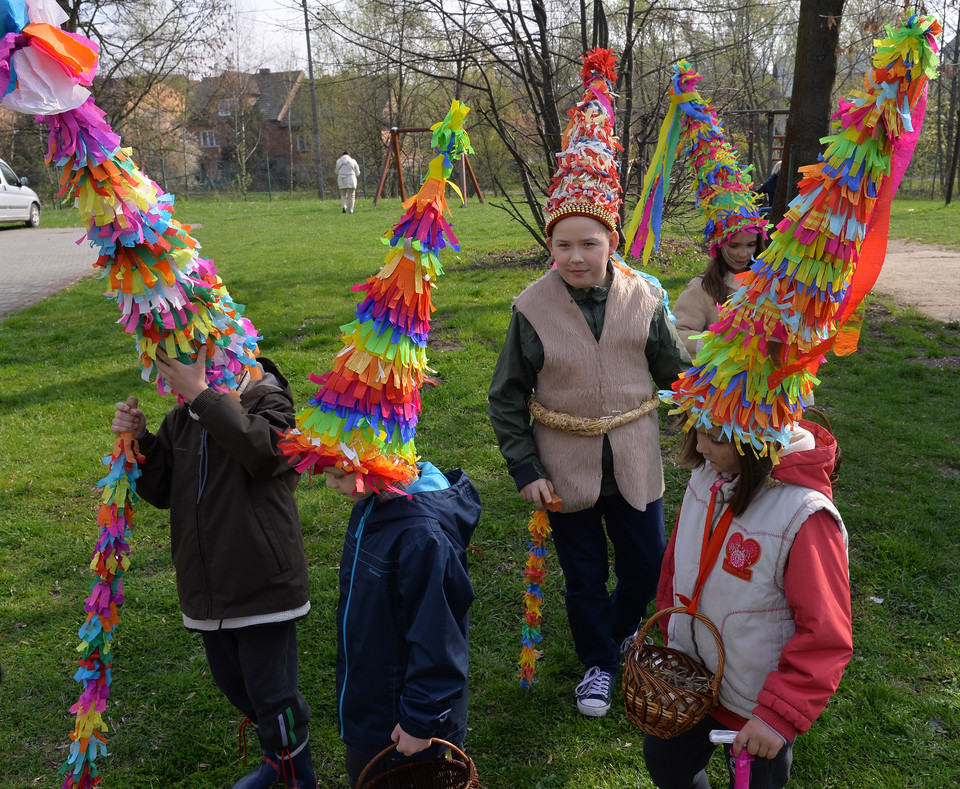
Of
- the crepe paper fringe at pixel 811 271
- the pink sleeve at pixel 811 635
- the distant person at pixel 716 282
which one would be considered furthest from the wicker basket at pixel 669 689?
the distant person at pixel 716 282

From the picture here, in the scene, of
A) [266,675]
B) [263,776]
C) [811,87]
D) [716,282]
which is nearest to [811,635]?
[266,675]

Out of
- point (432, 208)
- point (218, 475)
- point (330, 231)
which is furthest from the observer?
point (330, 231)

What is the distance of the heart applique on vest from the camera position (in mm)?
1851

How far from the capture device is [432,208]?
76.5 inches

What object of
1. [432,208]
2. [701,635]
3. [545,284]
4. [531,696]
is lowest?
[531,696]

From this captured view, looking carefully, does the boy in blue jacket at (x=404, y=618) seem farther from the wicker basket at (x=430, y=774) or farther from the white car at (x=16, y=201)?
the white car at (x=16, y=201)

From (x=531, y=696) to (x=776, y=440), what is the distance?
179 centimetres

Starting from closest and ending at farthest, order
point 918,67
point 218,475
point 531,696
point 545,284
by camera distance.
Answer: point 918,67, point 218,475, point 545,284, point 531,696

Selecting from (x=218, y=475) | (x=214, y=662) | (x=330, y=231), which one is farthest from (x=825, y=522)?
(x=330, y=231)

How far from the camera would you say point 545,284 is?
2775mm

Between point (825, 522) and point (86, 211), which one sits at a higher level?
point (86, 211)

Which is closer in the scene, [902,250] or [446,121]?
[446,121]

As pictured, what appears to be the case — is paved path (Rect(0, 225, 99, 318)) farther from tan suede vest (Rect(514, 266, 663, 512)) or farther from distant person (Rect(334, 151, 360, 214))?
tan suede vest (Rect(514, 266, 663, 512))

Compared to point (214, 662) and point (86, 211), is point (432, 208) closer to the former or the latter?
point (86, 211)
